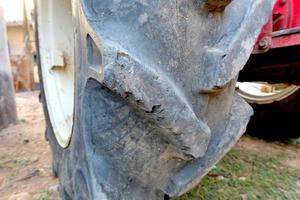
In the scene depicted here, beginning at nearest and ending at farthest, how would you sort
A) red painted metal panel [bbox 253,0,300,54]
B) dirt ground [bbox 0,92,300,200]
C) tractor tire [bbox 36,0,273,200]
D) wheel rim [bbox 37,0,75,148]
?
tractor tire [bbox 36,0,273,200], red painted metal panel [bbox 253,0,300,54], wheel rim [bbox 37,0,75,148], dirt ground [bbox 0,92,300,200]

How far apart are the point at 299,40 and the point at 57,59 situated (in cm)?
77

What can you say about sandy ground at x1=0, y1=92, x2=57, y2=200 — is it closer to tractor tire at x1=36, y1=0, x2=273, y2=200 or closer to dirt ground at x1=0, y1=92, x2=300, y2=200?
dirt ground at x1=0, y1=92, x2=300, y2=200

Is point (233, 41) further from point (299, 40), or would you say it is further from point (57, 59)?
point (57, 59)

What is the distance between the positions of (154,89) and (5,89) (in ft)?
7.28

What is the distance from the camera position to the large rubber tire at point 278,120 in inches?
67.7

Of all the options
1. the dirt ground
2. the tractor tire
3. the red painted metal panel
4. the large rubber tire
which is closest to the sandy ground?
the dirt ground

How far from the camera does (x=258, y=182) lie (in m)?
1.43

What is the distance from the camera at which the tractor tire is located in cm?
57

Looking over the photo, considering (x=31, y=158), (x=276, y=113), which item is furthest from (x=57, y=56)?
(x=276, y=113)

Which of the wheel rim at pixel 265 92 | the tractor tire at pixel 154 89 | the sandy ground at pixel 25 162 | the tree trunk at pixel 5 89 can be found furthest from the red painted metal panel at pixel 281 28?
the tree trunk at pixel 5 89

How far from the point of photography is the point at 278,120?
5.93 feet

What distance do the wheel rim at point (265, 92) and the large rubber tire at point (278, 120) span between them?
26mm

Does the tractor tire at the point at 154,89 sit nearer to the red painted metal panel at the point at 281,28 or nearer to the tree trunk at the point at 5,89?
the red painted metal panel at the point at 281,28

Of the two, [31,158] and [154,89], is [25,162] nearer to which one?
[31,158]
